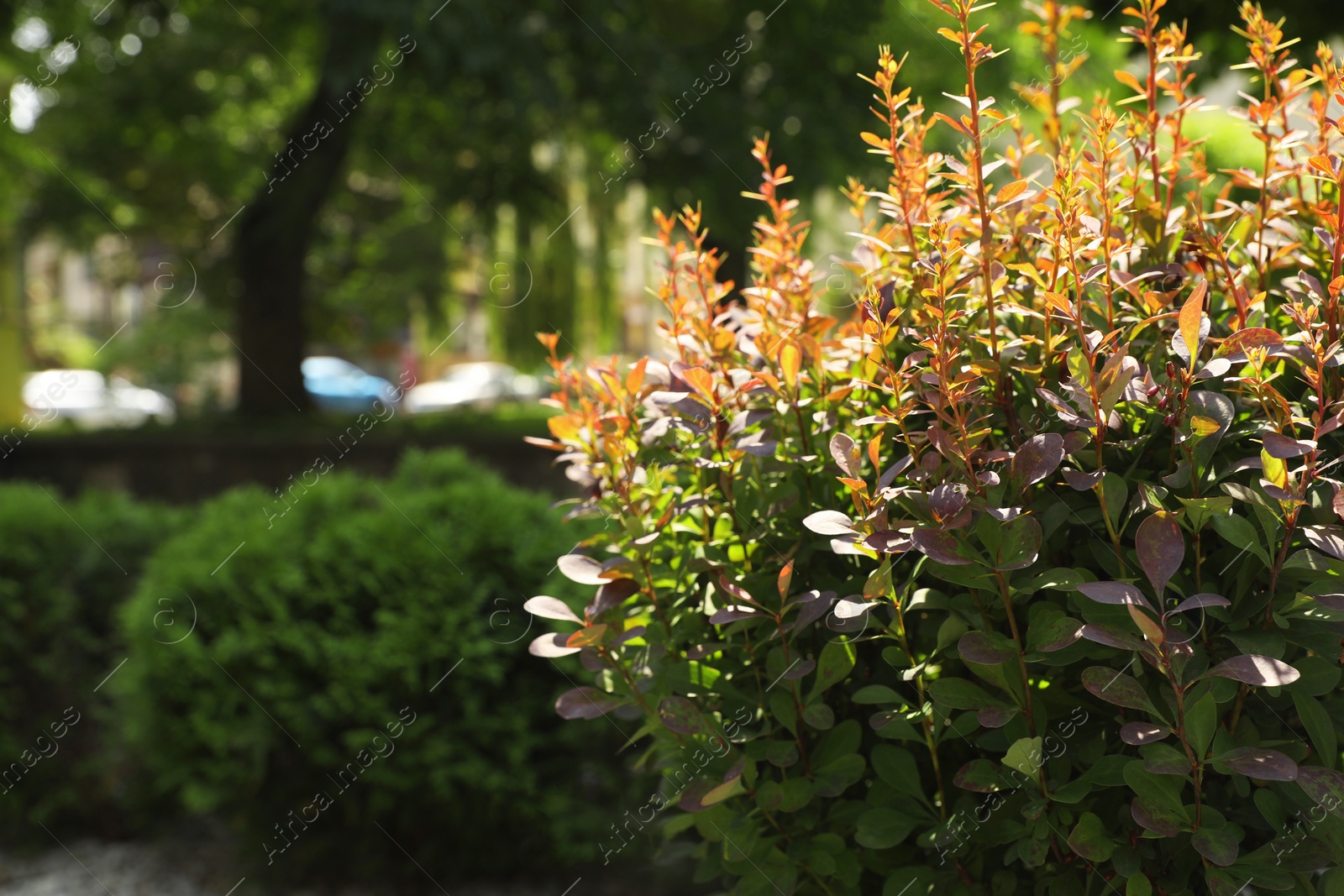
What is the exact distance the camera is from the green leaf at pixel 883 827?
153 cm

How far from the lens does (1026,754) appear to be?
4.38ft

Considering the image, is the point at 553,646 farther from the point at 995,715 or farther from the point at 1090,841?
the point at 1090,841

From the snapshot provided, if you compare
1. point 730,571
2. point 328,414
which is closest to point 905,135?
point 730,571

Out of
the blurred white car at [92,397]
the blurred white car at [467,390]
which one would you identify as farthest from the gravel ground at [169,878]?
the blurred white car at [467,390]

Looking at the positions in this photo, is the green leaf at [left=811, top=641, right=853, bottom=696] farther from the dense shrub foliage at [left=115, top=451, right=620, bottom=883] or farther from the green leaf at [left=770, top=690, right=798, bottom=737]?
the dense shrub foliage at [left=115, top=451, right=620, bottom=883]

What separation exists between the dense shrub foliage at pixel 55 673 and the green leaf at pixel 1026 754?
4038 millimetres

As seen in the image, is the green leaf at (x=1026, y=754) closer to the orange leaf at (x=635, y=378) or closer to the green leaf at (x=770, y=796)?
the green leaf at (x=770, y=796)

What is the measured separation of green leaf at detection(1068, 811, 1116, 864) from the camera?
138cm

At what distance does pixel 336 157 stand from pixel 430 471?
741 cm

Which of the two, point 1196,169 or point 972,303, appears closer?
point 972,303

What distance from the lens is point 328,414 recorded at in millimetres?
11727

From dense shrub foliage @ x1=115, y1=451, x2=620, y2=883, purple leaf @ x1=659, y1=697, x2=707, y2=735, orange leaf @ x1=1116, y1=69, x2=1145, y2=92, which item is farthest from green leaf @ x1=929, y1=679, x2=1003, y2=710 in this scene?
dense shrub foliage @ x1=115, y1=451, x2=620, y2=883

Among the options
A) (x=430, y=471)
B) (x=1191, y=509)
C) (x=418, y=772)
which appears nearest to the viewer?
(x=1191, y=509)

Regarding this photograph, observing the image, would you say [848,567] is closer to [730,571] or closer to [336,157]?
[730,571]
